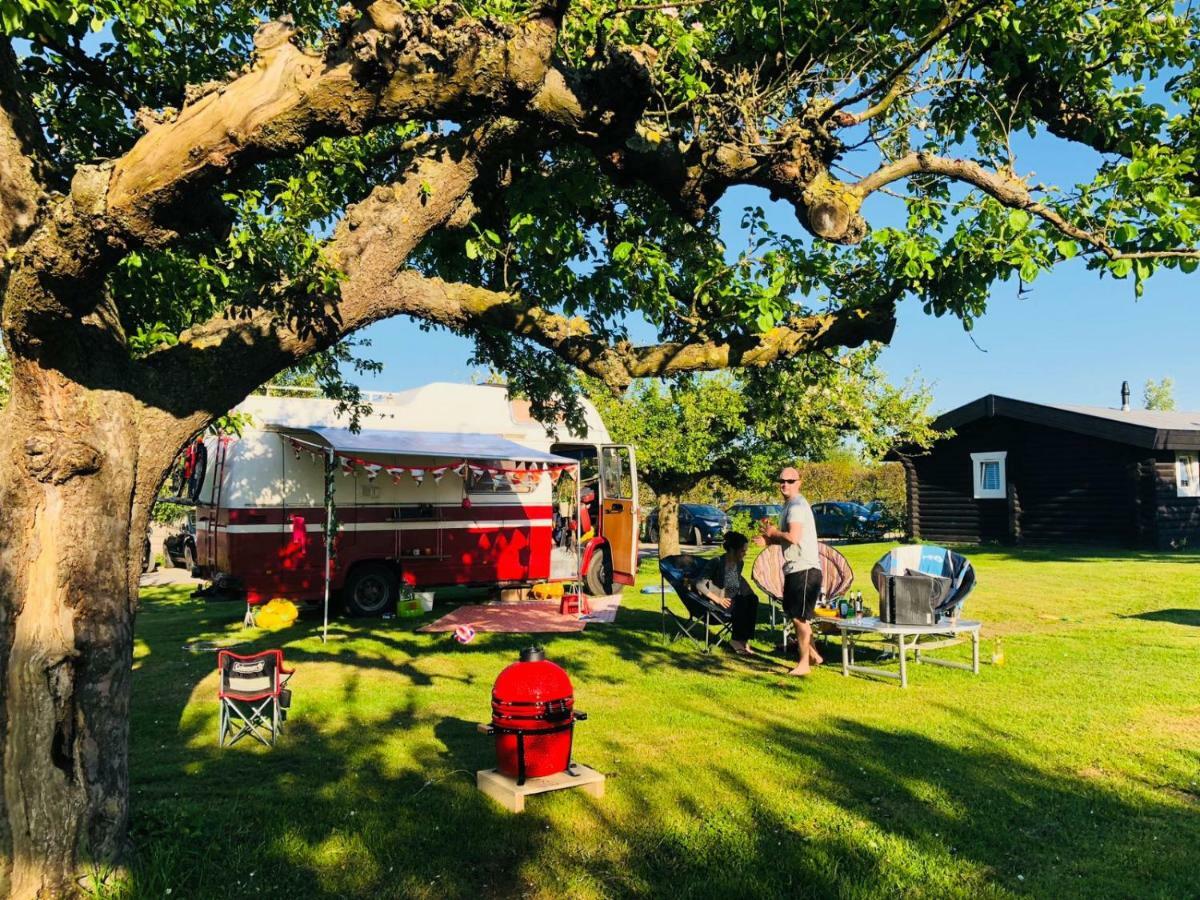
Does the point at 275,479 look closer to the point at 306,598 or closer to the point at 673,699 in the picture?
the point at 306,598

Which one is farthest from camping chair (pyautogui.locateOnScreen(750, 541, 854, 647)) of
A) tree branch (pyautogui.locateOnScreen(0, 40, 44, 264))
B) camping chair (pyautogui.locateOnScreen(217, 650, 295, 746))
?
tree branch (pyautogui.locateOnScreen(0, 40, 44, 264))

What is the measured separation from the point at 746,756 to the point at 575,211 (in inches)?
161

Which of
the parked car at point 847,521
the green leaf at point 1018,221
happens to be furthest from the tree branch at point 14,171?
the parked car at point 847,521

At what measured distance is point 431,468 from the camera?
11867 mm

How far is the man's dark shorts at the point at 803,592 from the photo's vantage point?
787cm

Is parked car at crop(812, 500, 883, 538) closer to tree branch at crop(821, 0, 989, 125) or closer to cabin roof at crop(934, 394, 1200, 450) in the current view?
cabin roof at crop(934, 394, 1200, 450)

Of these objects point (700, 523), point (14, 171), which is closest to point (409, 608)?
point (14, 171)

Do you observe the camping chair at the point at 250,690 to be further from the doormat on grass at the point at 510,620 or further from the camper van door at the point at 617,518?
the camper van door at the point at 617,518

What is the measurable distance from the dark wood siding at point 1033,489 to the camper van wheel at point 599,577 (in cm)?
1422

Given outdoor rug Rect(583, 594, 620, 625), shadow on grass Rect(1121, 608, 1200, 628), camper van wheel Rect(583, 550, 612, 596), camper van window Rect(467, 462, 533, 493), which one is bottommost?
outdoor rug Rect(583, 594, 620, 625)

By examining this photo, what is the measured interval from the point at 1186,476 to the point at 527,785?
22231mm

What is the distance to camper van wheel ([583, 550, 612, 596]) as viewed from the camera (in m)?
14.5

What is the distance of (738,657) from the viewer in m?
8.77

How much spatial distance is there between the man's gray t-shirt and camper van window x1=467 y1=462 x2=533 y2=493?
19.8 ft
